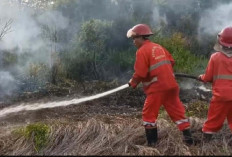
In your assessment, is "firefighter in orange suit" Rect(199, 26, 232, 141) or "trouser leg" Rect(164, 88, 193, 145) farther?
"trouser leg" Rect(164, 88, 193, 145)

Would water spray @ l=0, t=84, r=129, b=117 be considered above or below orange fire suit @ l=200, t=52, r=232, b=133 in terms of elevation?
below

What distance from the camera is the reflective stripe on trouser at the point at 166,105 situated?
18.0 ft

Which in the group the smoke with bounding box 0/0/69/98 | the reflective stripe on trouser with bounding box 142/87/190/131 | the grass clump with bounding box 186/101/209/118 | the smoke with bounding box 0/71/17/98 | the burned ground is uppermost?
the smoke with bounding box 0/0/69/98

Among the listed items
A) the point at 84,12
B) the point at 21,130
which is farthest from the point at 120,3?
the point at 21,130

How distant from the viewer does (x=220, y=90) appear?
17.5ft

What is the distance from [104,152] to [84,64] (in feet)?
22.6

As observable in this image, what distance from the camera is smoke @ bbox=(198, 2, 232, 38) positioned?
16.0 m

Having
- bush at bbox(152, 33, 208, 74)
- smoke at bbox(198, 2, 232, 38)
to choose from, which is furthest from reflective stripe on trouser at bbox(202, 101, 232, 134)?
smoke at bbox(198, 2, 232, 38)

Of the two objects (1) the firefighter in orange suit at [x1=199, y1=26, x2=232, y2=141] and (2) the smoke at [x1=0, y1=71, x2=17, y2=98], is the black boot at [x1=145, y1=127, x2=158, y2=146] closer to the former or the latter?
(1) the firefighter in orange suit at [x1=199, y1=26, x2=232, y2=141]

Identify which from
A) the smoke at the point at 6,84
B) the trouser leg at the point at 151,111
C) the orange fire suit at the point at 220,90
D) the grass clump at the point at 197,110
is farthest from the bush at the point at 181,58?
the trouser leg at the point at 151,111

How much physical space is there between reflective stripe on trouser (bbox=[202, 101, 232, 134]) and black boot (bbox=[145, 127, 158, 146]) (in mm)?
720

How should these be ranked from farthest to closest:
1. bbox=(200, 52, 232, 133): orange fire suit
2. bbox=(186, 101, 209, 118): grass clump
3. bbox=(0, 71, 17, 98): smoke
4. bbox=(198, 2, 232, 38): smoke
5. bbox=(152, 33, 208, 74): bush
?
bbox=(198, 2, 232, 38): smoke < bbox=(152, 33, 208, 74): bush < bbox=(0, 71, 17, 98): smoke < bbox=(186, 101, 209, 118): grass clump < bbox=(200, 52, 232, 133): orange fire suit

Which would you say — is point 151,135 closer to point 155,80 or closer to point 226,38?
point 155,80

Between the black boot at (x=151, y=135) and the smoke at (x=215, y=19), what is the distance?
10840 millimetres
